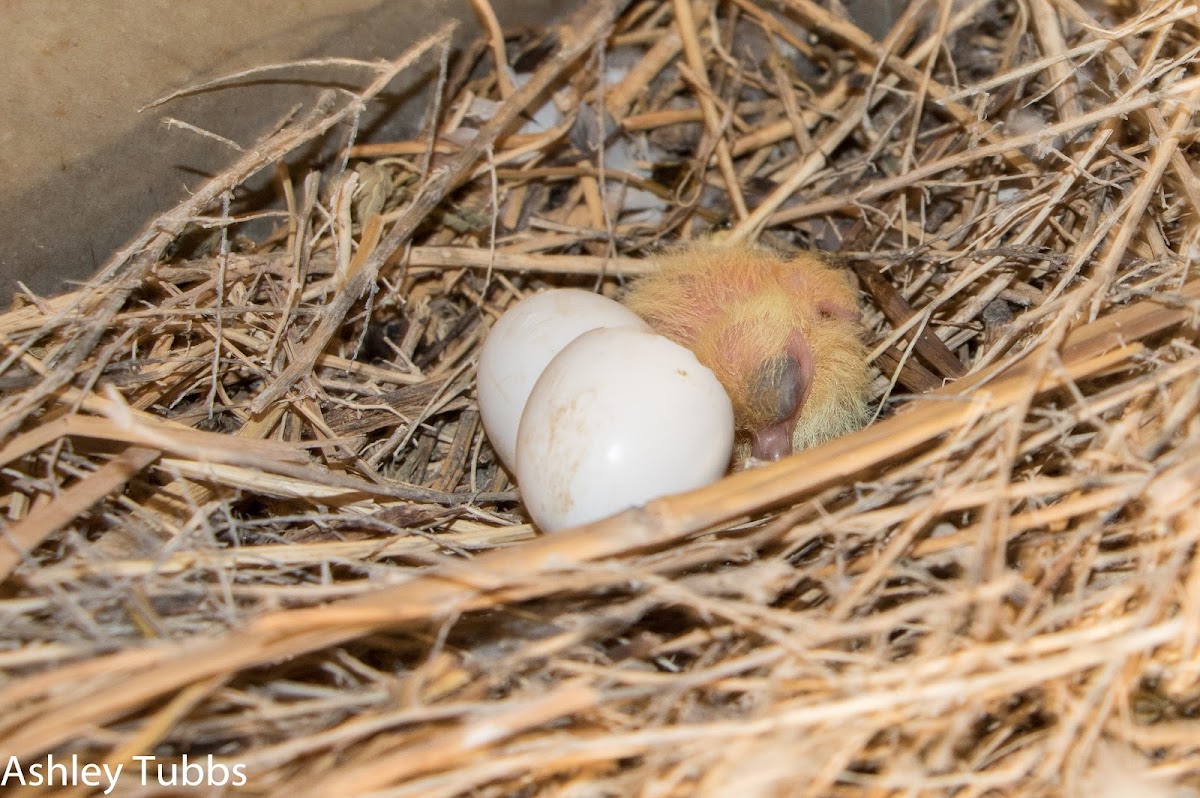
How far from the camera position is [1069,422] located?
1041 mm

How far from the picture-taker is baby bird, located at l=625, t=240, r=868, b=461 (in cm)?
135

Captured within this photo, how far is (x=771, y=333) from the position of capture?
4.48ft

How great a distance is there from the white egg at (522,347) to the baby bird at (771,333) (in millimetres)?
110

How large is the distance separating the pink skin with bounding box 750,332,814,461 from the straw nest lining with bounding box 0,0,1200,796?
0.54 ft

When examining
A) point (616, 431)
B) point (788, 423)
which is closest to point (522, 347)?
point (616, 431)

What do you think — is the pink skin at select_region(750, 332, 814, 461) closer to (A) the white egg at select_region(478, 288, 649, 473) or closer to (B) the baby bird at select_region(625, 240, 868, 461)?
(B) the baby bird at select_region(625, 240, 868, 461)

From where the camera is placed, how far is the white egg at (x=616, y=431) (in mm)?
1119

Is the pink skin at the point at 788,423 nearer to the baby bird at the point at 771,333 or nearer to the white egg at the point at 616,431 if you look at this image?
the baby bird at the point at 771,333

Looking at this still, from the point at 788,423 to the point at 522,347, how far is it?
40 cm

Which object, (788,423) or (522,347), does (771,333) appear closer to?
(788,423)

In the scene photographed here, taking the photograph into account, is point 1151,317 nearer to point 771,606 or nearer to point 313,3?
point 771,606

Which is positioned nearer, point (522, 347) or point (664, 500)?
point (664, 500)

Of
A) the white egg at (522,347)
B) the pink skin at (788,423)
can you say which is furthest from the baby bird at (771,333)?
the white egg at (522,347)

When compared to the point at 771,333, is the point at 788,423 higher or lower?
lower
